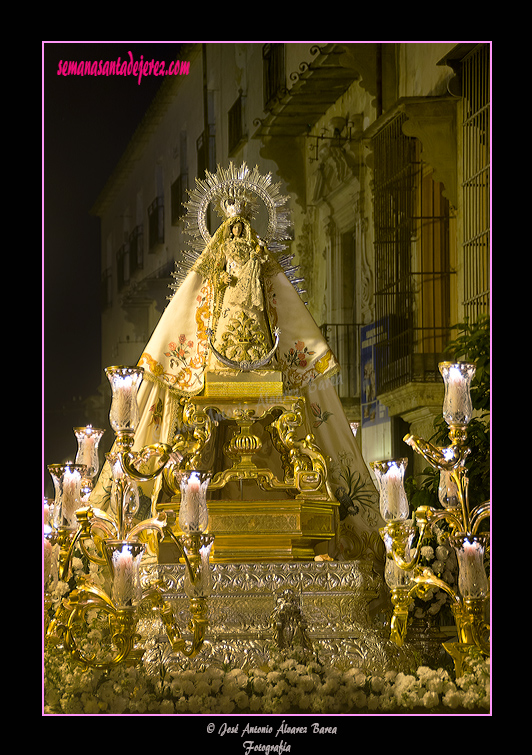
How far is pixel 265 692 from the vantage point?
17.8 feet

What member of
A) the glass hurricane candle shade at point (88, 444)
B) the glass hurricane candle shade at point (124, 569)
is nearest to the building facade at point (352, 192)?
the glass hurricane candle shade at point (88, 444)

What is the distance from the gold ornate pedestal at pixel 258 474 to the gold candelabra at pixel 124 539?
2.49ft

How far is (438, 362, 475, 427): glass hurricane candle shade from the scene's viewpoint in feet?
17.5

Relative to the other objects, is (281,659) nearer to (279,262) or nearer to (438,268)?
(279,262)

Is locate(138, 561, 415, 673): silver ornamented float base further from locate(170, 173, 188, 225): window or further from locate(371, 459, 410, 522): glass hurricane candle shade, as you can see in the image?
locate(170, 173, 188, 225): window

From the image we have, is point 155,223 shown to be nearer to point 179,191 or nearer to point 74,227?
point 179,191

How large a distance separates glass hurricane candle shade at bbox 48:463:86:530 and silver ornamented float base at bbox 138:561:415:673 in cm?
83

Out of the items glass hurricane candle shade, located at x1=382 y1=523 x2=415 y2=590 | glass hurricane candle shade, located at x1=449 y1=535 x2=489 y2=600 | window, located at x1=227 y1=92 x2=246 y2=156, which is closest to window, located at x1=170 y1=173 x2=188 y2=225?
window, located at x1=227 y1=92 x2=246 y2=156

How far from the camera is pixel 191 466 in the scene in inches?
257

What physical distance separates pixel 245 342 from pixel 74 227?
1.77 metres

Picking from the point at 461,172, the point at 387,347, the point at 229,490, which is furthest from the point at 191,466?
the point at 461,172

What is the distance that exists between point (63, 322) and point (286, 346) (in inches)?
65.3

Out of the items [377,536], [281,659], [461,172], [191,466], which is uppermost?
[461,172]

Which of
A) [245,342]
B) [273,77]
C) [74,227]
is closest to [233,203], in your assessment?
[245,342]
